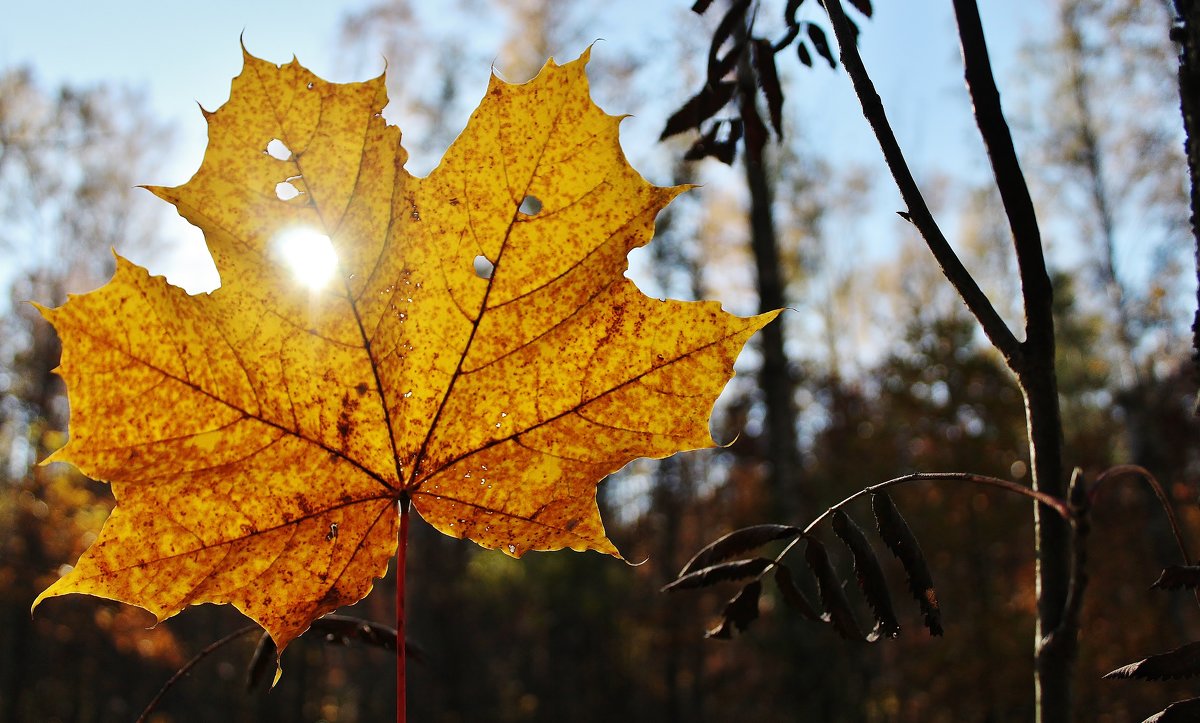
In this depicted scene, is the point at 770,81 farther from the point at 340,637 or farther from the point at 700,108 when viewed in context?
the point at 340,637

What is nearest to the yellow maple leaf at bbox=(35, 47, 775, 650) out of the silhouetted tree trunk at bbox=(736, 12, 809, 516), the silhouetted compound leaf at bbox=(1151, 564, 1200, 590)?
the silhouetted compound leaf at bbox=(1151, 564, 1200, 590)

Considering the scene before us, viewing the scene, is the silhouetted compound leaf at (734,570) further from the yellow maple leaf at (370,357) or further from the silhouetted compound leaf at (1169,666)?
the silhouetted compound leaf at (1169,666)

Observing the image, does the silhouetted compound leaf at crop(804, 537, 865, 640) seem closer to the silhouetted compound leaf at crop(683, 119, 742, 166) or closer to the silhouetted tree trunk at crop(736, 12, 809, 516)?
the silhouetted compound leaf at crop(683, 119, 742, 166)

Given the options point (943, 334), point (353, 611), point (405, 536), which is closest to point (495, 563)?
point (353, 611)

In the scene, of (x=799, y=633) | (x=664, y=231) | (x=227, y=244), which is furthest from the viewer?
(x=664, y=231)

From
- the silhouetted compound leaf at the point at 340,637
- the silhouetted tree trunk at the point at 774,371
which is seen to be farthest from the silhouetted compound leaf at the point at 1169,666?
the silhouetted tree trunk at the point at 774,371

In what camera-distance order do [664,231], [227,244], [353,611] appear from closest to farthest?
1. [227,244]
2. [664,231]
3. [353,611]

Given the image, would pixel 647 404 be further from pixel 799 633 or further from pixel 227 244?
pixel 799 633
